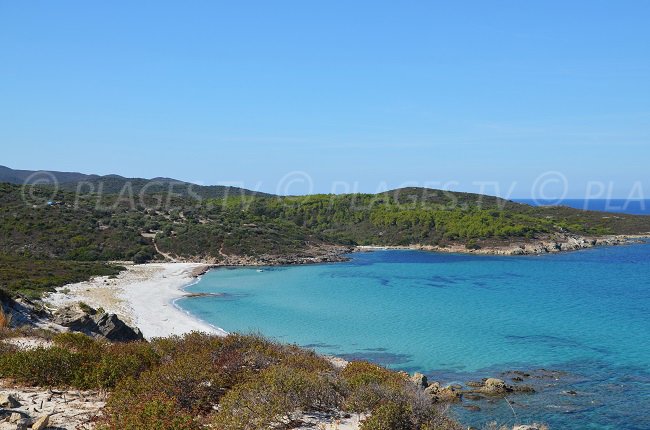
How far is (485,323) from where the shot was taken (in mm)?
31094

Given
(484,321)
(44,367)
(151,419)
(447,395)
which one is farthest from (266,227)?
(151,419)

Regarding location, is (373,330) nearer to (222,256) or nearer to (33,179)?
(222,256)

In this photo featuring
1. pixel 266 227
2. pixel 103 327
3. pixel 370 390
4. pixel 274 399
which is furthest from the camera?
pixel 266 227

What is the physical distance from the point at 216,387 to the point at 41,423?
3.49 metres

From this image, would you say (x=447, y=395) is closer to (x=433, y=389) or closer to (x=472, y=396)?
(x=433, y=389)

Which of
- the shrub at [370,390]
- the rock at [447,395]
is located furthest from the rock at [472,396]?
the shrub at [370,390]

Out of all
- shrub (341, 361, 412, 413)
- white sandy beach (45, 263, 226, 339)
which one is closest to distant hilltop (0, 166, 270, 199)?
white sandy beach (45, 263, 226, 339)

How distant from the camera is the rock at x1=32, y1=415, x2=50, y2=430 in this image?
26.0 feet

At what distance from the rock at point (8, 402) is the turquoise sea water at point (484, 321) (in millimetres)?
12434

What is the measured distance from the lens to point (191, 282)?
4772 cm

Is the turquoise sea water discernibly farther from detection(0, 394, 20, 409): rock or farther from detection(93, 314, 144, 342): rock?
detection(0, 394, 20, 409): rock

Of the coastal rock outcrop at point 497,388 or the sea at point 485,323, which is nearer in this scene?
the sea at point 485,323

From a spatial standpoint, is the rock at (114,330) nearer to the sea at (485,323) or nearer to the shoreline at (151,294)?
the shoreline at (151,294)

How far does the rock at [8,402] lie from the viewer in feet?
29.6
